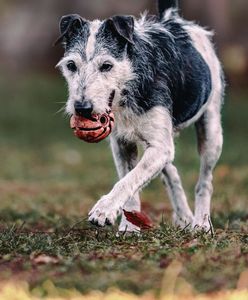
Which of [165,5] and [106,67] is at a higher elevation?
[165,5]

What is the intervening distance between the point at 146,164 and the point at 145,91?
624 mm

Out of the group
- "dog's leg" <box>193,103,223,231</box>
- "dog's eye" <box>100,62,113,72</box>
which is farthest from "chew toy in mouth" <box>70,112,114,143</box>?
"dog's leg" <box>193,103,223,231</box>

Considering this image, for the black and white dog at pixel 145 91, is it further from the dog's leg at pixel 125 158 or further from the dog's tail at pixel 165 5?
the dog's tail at pixel 165 5

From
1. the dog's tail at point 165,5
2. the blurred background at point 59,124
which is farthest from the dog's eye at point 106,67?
the dog's tail at point 165,5

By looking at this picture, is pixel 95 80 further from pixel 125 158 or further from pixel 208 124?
pixel 208 124

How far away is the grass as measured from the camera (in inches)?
205

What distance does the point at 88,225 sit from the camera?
7.48 meters

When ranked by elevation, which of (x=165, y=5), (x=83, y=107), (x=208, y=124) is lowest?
(x=208, y=124)

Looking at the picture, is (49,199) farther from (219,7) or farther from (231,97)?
(219,7)

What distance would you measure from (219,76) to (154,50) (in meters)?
1.35

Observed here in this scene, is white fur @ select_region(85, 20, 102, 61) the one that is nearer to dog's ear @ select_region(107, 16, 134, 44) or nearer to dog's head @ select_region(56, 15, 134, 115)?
dog's head @ select_region(56, 15, 134, 115)

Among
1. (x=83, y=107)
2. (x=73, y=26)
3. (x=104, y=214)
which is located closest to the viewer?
(x=104, y=214)

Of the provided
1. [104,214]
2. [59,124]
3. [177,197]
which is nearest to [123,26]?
[104,214]

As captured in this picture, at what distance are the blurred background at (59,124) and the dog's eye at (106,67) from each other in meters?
0.73
